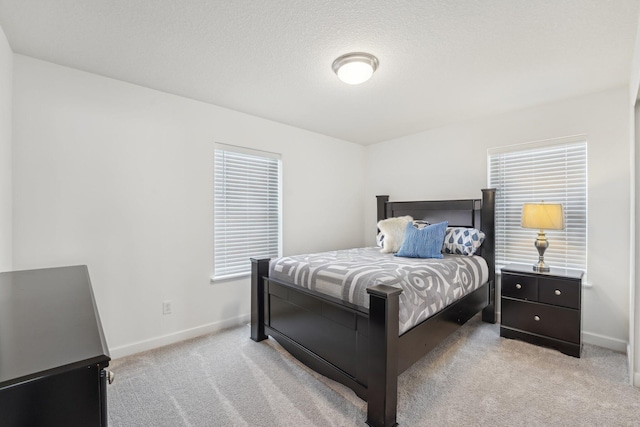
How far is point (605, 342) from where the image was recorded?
102 inches

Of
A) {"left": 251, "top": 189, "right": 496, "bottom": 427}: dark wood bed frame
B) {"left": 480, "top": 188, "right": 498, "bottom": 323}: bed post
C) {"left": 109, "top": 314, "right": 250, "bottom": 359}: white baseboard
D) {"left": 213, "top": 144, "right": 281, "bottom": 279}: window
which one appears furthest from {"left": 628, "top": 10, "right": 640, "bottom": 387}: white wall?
{"left": 109, "top": 314, "right": 250, "bottom": 359}: white baseboard

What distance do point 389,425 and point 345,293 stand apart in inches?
29.7

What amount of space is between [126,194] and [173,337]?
1.37 m

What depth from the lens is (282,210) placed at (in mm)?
3592

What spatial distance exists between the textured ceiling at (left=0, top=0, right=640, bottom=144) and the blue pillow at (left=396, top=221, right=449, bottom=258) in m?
1.31

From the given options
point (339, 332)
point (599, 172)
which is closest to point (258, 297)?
point (339, 332)

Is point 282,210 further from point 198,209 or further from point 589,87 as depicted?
point 589,87

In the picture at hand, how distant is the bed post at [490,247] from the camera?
3.16 metres

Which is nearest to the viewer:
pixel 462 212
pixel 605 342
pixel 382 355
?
pixel 382 355

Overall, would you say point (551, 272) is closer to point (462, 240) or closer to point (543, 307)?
point (543, 307)

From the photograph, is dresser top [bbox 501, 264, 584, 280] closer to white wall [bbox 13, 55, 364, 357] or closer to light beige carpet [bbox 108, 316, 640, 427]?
light beige carpet [bbox 108, 316, 640, 427]

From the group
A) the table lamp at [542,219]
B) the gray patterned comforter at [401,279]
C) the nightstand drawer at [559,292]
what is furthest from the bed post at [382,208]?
the nightstand drawer at [559,292]

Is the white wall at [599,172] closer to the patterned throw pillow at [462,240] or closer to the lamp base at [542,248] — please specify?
the lamp base at [542,248]

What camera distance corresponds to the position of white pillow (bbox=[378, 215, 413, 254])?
3.25m
